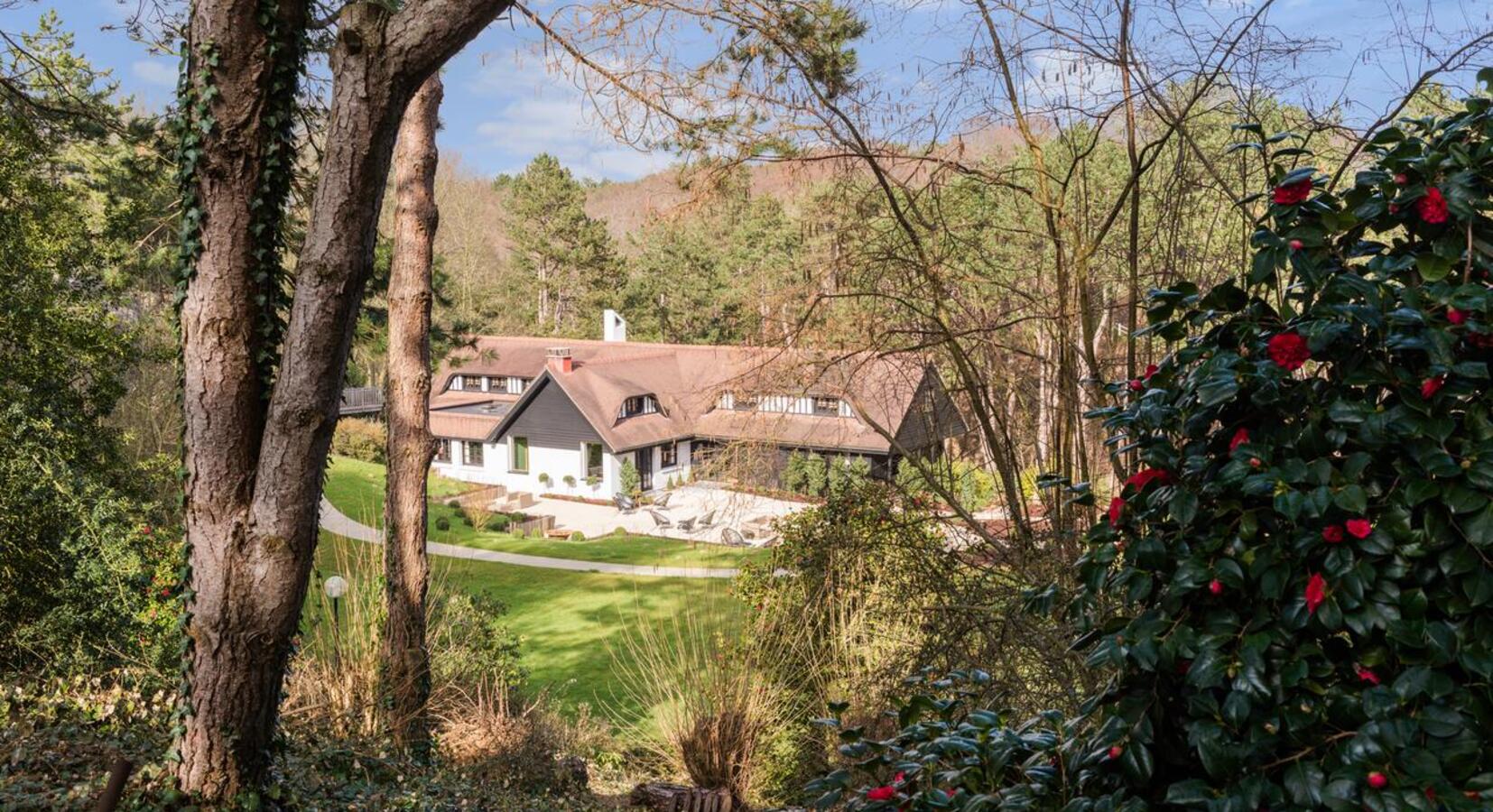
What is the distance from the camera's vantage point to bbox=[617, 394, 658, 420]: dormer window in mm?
23844

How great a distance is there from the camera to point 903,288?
465cm

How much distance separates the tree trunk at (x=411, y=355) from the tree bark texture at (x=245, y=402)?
2.95 metres

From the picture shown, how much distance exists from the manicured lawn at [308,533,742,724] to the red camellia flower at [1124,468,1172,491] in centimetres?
838

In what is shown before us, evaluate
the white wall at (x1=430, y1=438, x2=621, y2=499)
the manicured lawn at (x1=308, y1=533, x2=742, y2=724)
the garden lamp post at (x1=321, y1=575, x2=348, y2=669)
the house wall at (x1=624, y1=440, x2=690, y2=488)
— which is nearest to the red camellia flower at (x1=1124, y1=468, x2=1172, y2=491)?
the garden lamp post at (x1=321, y1=575, x2=348, y2=669)

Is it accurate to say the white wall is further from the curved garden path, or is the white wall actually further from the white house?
the curved garden path

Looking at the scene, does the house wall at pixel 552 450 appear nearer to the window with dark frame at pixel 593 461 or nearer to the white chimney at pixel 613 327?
the window with dark frame at pixel 593 461

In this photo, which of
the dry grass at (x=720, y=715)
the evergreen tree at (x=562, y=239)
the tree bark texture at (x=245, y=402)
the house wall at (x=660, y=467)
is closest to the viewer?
the tree bark texture at (x=245, y=402)

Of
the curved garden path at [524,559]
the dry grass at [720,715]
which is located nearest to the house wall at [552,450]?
the curved garden path at [524,559]

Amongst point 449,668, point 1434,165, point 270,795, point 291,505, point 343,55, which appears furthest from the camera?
point 449,668

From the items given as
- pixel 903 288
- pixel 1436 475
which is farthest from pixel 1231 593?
pixel 903 288

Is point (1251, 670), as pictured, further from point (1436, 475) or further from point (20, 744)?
point (20, 744)

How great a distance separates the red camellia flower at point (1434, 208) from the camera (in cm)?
141

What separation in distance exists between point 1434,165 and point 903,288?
322 cm

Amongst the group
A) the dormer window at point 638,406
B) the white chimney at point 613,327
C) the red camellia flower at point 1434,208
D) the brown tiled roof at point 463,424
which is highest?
the white chimney at point 613,327
